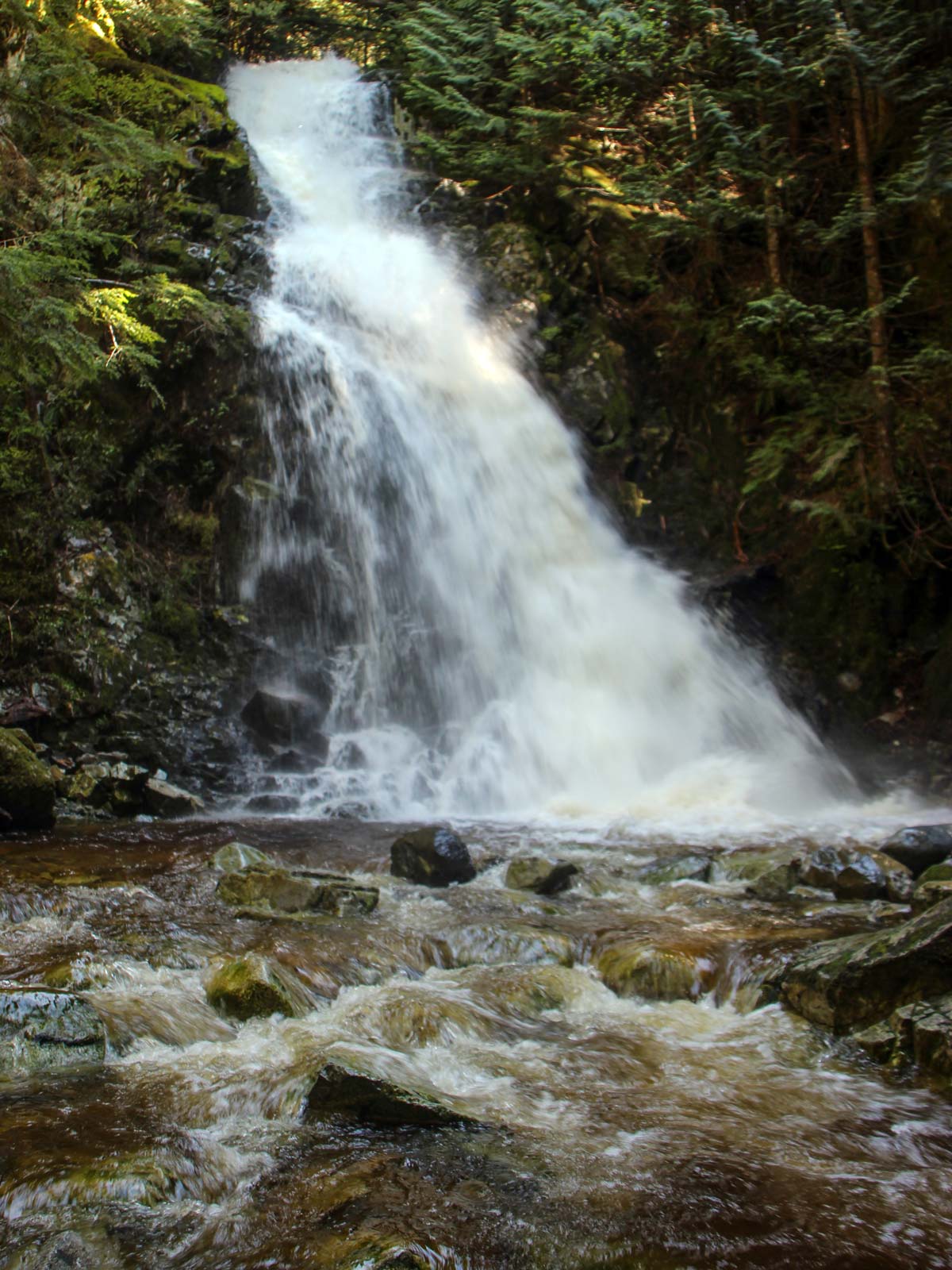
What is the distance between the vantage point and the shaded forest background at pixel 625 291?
9039 millimetres

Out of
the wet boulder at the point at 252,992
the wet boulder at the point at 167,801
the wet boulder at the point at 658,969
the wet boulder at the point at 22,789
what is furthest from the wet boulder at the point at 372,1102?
the wet boulder at the point at 167,801

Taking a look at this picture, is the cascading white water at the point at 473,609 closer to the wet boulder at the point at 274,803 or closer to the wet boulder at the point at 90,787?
the wet boulder at the point at 274,803

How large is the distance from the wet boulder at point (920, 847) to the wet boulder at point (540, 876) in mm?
2329

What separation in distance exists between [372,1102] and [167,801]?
18.6 feet

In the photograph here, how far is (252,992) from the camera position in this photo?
3990mm

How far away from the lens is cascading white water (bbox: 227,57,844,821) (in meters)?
9.52

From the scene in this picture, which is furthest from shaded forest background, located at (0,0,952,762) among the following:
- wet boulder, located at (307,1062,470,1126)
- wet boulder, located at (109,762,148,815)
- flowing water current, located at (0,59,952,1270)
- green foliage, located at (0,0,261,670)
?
wet boulder, located at (307,1062,470,1126)

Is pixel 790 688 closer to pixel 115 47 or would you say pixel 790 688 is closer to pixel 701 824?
pixel 701 824

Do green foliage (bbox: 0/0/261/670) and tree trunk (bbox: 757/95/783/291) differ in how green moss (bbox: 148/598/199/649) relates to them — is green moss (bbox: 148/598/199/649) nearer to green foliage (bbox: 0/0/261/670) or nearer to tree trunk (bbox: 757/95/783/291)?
green foliage (bbox: 0/0/261/670)

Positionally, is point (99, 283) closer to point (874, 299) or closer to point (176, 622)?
point (176, 622)

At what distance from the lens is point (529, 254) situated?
1373 cm

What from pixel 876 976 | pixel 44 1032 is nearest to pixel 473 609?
pixel 876 976

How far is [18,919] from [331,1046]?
2.24 m

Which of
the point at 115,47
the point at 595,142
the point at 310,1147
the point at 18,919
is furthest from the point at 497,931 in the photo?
the point at 115,47
